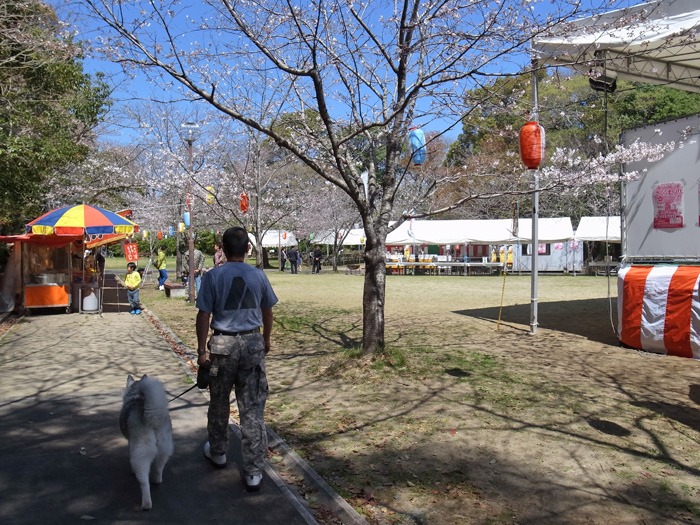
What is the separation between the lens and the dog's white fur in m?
3.75

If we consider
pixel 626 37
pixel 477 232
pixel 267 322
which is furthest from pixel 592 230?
pixel 267 322

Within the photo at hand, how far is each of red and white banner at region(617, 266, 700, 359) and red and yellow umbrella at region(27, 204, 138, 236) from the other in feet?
37.9

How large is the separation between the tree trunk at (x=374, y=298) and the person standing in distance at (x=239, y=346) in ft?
11.9

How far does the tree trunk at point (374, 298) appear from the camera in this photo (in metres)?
7.67

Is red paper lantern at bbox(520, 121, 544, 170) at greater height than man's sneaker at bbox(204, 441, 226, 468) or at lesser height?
greater

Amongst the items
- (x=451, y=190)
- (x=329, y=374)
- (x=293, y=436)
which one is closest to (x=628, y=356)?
(x=329, y=374)

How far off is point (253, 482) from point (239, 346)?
941 mm

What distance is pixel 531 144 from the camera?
30.5 ft

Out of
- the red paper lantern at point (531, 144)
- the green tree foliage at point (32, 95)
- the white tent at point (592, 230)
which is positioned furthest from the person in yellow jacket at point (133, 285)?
the white tent at point (592, 230)

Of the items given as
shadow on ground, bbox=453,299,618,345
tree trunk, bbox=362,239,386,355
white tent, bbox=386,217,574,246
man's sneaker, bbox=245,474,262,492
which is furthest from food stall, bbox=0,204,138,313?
white tent, bbox=386,217,574,246

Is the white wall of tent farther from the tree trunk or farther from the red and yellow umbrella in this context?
the tree trunk

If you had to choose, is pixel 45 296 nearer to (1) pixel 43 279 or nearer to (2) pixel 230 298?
(1) pixel 43 279

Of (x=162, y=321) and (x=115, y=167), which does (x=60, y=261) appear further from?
(x=115, y=167)

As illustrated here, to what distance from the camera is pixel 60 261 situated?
1582 cm
